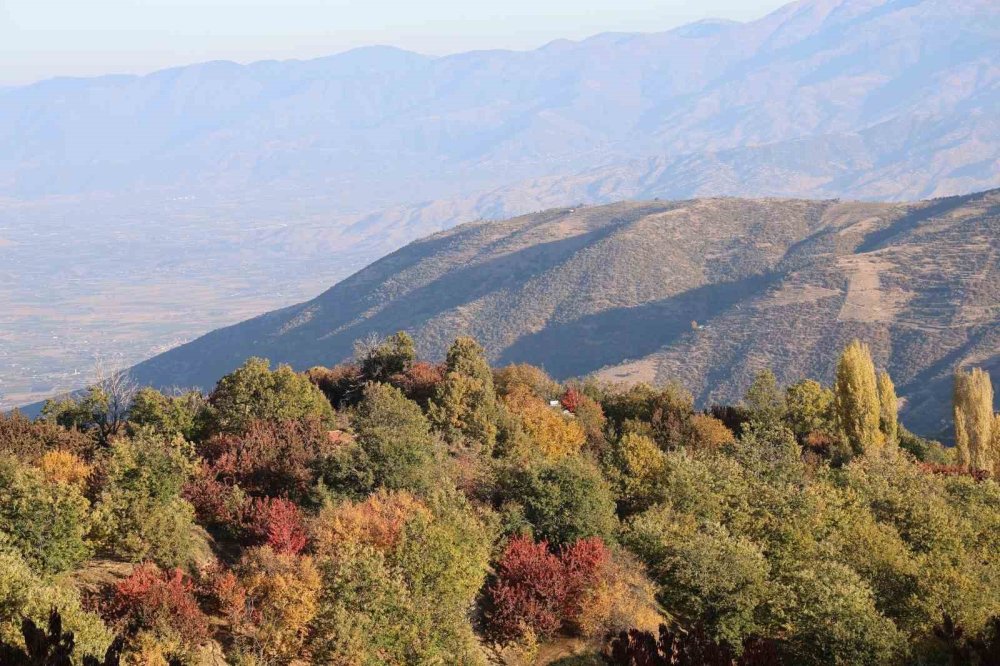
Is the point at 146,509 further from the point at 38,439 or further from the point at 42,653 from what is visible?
the point at 42,653

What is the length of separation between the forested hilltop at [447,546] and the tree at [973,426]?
14.2 metres

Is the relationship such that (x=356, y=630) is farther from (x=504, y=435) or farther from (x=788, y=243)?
(x=788, y=243)

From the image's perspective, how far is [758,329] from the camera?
13025 centimetres

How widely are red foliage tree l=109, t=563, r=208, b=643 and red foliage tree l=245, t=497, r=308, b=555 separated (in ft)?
12.3

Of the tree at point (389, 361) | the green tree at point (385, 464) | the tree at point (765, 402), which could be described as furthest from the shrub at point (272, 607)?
the tree at point (765, 402)

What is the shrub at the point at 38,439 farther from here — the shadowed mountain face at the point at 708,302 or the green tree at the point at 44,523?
the shadowed mountain face at the point at 708,302

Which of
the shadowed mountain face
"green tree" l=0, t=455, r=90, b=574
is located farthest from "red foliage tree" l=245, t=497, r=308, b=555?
the shadowed mountain face

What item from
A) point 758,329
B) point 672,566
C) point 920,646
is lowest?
point 758,329

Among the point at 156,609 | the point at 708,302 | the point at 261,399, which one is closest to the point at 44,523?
the point at 156,609

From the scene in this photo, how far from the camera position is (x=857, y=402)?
56.1 metres

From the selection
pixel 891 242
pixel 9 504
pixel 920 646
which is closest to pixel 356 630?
pixel 9 504

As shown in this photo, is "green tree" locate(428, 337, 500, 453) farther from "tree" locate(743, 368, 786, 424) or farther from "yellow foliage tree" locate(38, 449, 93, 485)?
"tree" locate(743, 368, 786, 424)

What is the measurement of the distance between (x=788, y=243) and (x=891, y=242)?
17862 mm

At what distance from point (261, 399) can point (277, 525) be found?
53.1 ft
